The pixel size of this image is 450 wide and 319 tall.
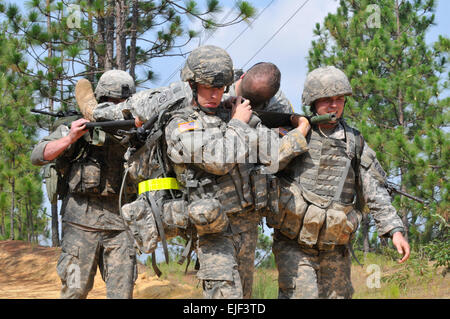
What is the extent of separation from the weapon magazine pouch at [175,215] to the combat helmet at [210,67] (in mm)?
834

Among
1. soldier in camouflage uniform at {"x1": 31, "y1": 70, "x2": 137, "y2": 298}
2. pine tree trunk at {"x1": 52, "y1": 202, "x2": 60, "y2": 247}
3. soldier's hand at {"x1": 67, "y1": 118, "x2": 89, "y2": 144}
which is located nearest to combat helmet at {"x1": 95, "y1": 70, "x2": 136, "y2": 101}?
soldier in camouflage uniform at {"x1": 31, "y1": 70, "x2": 137, "y2": 298}

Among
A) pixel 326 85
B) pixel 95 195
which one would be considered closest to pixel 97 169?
pixel 95 195

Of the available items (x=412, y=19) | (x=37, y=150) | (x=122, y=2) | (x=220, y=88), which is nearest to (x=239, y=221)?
(x=220, y=88)

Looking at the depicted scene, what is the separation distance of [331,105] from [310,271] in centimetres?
127

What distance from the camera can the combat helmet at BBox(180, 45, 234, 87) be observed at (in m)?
4.00

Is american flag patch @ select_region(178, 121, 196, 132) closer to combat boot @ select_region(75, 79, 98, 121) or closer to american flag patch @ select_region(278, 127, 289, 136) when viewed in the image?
american flag patch @ select_region(278, 127, 289, 136)

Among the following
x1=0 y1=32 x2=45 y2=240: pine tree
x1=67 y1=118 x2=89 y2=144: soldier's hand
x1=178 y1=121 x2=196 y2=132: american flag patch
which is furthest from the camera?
x1=0 y1=32 x2=45 y2=240: pine tree

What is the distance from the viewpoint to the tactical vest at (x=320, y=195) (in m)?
4.39

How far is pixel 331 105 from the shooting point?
4.57 m

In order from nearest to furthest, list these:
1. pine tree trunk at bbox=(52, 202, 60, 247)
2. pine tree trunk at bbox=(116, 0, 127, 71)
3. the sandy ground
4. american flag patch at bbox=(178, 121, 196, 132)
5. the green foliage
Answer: american flag patch at bbox=(178, 121, 196, 132), the sandy ground, the green foliage, pine tree trunk at bbox=(116, 0, 127, 71), pine tree trunk at bbox=(52, 202, 60, 247)

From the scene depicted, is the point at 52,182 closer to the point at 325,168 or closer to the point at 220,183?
the point at 220,183

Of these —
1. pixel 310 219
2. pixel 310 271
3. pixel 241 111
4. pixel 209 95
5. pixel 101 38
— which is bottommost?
pixel 310 271

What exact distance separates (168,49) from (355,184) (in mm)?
7099
